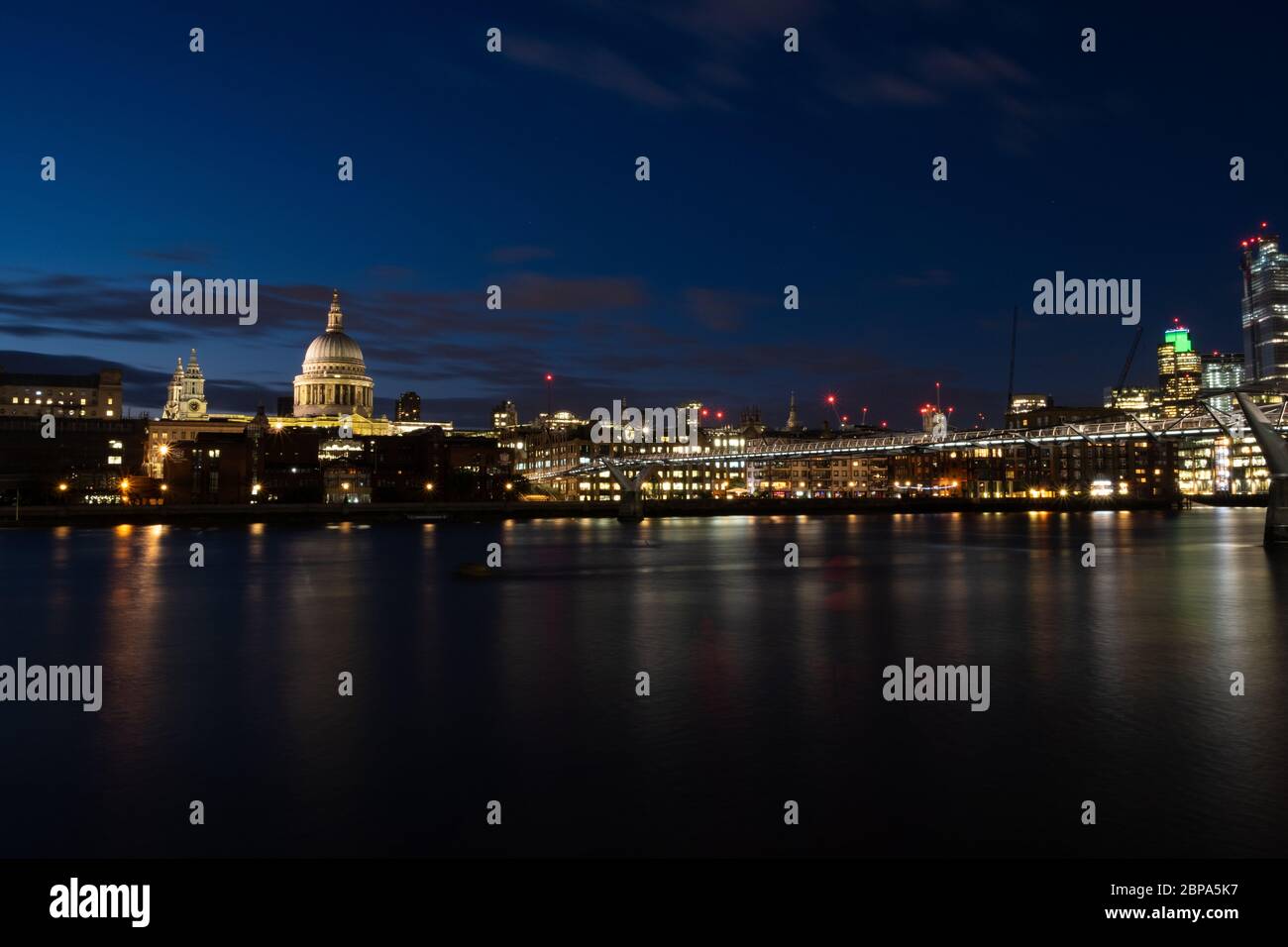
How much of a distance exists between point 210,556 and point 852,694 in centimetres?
5127

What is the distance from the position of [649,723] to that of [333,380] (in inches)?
7198

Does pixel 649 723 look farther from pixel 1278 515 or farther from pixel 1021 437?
pixel 1021 437

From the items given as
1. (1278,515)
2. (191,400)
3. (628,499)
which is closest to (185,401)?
(191,400)

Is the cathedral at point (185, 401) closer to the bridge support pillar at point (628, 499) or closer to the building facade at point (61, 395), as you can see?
the building facade at point (61, 395)

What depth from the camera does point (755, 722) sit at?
17.8 metres

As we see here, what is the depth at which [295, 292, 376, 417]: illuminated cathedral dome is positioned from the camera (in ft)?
625

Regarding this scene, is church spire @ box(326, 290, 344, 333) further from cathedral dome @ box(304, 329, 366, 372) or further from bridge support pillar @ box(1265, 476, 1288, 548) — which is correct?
bridge support pillar @ box(1265, 476, 1288, 548)

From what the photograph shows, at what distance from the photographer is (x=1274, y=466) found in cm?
5306

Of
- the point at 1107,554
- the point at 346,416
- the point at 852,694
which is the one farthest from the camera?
the point at 346,416

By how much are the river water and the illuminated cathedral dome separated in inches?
5969

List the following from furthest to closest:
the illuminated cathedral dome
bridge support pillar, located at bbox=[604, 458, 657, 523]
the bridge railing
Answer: the illuminated cathedral dome → bridge support pillar, located at bbox=[604, 458, 657, 523] → the bridge railing

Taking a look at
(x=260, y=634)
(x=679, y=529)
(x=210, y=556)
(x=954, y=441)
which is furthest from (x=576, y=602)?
(x=954, y=441)

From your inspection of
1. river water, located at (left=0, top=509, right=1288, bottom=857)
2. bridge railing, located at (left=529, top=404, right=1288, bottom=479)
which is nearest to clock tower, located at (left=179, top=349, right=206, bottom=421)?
bridge railing, located at (left=529, top=404, right=1288, bottom=479)
